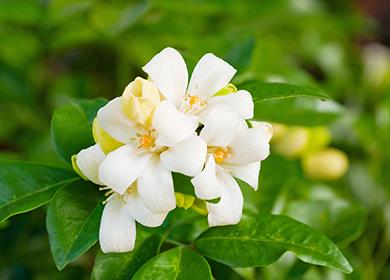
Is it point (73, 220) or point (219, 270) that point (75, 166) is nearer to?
point (73, 220)

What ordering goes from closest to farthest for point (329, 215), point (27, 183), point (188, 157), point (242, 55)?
point (188, 157) < point (27, 183) < point (242, 55) < point (329, 215)

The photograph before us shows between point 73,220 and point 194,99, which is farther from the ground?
point 194,99

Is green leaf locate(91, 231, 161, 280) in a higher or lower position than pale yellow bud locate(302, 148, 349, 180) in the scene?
higher

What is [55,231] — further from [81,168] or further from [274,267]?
[274,267]

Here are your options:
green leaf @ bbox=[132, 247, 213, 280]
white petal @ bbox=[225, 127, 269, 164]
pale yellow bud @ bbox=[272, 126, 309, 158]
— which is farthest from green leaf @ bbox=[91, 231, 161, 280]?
pale yellow bud @ bbox=[272, 126, 309, 158]

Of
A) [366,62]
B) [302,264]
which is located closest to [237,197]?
[302,264]

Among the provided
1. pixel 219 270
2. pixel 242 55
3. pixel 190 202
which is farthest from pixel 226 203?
pixel 242 55

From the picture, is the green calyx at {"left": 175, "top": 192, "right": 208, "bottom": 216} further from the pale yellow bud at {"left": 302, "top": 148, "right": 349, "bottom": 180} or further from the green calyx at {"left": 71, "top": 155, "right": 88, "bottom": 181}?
the pale yellow bud at {"left": 302, "top": 148, "right": 349, "bottom": 180}

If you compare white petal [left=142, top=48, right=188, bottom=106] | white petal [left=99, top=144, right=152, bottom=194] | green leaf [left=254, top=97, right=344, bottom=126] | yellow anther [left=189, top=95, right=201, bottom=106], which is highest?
white petal [left=142, top=48, right=188, bottom=106]
